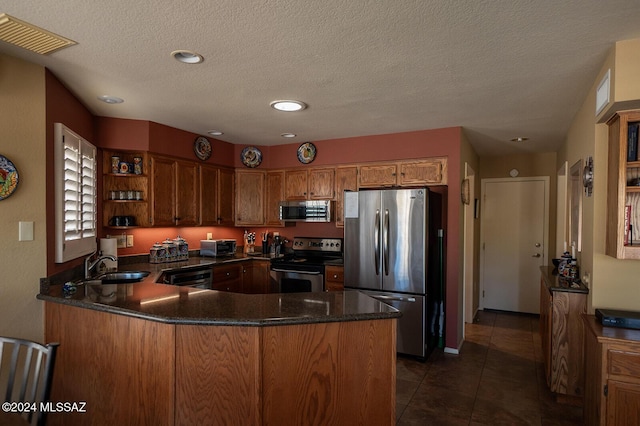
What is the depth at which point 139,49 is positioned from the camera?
84.5 inches

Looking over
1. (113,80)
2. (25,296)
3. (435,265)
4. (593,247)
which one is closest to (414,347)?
(435,265)

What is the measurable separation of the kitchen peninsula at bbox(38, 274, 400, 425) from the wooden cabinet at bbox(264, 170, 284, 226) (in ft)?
9.71

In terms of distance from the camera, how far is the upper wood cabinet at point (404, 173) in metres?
4.05

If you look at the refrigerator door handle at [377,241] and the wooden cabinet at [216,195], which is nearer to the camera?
the refrigerator door handle at [377,241]

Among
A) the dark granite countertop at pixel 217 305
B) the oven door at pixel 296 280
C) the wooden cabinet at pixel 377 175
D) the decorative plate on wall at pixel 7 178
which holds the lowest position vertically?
the oven door at pixel 296 280

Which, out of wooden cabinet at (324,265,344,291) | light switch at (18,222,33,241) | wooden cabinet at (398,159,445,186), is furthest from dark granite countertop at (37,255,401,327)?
wooden cabinet at (398,159,445,186)

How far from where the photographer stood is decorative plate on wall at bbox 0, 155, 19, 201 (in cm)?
228

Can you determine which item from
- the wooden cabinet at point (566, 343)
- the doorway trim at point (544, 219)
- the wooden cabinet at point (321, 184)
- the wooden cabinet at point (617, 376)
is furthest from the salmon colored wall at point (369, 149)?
the wooden cabinet at point (617, 376)

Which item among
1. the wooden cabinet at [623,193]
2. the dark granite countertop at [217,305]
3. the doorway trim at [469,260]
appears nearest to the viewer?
the dark granite countertop at [217,305]

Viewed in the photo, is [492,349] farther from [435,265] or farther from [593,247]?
[593,247]

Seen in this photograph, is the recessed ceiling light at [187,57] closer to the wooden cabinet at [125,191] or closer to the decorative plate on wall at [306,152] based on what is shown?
the wooden cabinet at [125,191]

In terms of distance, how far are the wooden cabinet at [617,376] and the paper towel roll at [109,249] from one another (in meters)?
3.87

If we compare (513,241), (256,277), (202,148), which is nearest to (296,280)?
(256,277)

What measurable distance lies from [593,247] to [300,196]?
3236 millimetres
